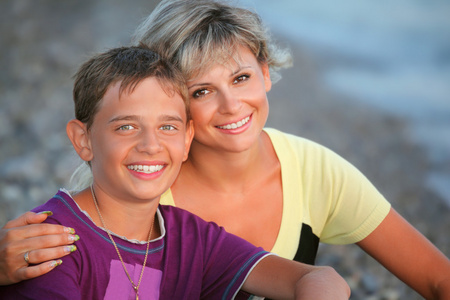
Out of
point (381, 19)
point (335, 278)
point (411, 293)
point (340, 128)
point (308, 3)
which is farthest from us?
point (308, 3)

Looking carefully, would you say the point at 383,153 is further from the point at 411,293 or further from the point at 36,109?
the point at 36,109

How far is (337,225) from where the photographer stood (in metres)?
3.05

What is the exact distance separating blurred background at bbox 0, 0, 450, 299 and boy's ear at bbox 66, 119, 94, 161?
0.75m

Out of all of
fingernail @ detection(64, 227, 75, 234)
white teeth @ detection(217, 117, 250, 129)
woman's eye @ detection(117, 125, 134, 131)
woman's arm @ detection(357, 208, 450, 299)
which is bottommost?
woman's arm @ detection(357, 208, 450, 299)

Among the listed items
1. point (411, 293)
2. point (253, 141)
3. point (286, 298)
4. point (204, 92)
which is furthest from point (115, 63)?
point (411, 293)

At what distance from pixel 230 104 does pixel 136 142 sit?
0.55m

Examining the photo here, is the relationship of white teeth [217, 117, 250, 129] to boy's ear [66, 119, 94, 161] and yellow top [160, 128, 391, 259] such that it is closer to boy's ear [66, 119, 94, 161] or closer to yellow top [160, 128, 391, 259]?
yellow top [160, 128, 391, 259]

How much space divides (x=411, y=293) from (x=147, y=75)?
263cm

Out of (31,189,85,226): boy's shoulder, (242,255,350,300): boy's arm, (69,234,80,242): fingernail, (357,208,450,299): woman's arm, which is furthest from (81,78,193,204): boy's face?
(357,208,450,299): woman's arm

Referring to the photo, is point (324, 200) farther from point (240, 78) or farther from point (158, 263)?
point (158, 263)

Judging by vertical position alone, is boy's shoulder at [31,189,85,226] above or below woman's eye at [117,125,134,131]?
below

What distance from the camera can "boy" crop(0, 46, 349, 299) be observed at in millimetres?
2262

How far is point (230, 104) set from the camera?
2707mm

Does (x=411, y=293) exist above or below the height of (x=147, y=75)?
below
